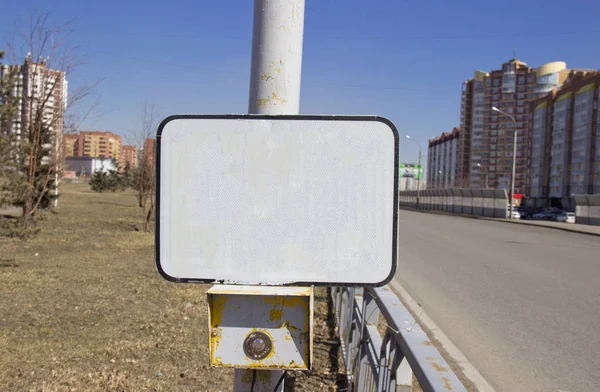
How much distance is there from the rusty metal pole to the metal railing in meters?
0.50

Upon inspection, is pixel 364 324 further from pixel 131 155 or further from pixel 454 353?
pixel 131 155

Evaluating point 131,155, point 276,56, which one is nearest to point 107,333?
point 276,56

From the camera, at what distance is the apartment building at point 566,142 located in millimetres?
74312

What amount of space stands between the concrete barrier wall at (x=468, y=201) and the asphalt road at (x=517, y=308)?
2437 cm

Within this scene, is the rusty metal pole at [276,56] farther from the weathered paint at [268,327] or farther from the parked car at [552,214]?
the parked car at [552,214]

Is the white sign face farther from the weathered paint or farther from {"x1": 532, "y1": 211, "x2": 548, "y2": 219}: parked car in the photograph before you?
{"x1": 532, "y1": 211, "x2": 548, "y2": 219}: parked car

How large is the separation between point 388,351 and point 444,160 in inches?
5531

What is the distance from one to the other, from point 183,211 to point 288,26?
72 centimetres

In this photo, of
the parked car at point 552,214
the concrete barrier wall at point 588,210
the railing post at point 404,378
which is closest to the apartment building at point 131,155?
the concrete barrier wall at point 588,210

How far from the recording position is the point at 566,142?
8275 centimetres

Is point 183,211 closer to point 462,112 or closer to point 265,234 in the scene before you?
point 265,234

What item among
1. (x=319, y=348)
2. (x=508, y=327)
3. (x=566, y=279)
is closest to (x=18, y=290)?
(x=319, y=348)

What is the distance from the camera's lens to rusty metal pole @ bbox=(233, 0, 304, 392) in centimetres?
192

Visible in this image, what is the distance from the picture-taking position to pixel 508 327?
655 centimetres
